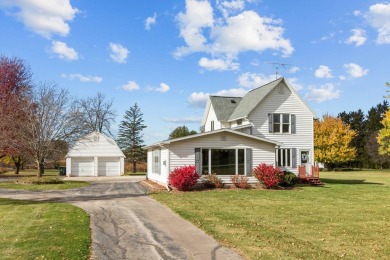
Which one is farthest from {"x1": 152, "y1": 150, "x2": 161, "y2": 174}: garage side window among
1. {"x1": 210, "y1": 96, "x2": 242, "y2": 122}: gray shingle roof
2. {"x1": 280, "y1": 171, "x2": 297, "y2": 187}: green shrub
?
{"x1": 280, "y1": 171, "x2": 297, "y2": 187}: green shrub

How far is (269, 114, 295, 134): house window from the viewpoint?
28547 millimetres

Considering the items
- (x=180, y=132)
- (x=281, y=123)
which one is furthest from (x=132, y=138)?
(x=281, y=123)

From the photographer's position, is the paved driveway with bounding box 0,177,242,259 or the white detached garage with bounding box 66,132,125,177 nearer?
the paved driveway with bounding box 0,177,242,259

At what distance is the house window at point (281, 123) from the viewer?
28.5 m

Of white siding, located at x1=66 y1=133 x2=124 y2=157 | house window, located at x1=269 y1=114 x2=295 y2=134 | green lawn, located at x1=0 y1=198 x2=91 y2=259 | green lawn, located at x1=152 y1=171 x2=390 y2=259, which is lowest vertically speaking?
green lawn, located at x1=152 y1=171 x2=390 y2=259

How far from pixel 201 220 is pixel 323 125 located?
2065 inches

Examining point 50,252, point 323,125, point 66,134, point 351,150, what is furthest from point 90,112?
point 50,252

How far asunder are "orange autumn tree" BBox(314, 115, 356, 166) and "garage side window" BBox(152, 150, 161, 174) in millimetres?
37605

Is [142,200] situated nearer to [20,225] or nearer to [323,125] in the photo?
[20,225]

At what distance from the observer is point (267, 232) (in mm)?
10164

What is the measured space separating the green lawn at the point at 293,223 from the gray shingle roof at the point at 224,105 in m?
13.9

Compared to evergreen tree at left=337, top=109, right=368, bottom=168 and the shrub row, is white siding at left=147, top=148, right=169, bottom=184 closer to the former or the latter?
the shrub row

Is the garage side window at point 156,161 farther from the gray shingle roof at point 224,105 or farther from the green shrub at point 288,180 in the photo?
the green shrub at point 288,180

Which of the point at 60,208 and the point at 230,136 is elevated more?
the point at 230,136
